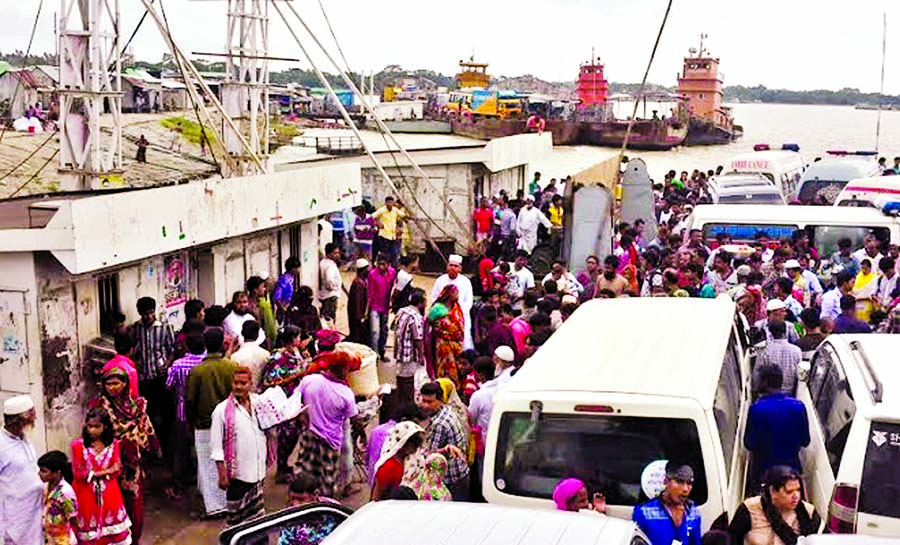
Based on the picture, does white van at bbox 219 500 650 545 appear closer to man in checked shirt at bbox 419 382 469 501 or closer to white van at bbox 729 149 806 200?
man in checked shirt at bbox 419 382 469 501

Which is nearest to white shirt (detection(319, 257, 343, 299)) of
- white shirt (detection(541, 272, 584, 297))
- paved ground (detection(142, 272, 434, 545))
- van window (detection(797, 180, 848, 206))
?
white shirt (detection(541, 272, 584, 297))

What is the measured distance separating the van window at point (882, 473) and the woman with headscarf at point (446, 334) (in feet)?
13.6

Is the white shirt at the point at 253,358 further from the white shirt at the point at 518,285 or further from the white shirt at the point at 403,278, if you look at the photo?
the white shirt at the point at 518,285

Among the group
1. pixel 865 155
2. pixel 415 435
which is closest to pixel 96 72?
pixel 415 435

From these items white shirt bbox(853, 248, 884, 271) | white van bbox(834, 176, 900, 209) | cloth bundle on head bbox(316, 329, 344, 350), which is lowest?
cloth bundle on head bbox(316, 329, 344, 350)

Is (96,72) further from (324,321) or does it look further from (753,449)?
(753,449)

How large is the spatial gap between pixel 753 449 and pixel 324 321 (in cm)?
690

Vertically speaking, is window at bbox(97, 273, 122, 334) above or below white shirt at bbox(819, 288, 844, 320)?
above

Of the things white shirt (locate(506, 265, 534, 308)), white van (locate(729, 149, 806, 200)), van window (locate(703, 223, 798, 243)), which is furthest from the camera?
white van (locate(729, 149, 806, 200))

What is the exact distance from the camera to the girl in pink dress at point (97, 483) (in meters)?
5.68

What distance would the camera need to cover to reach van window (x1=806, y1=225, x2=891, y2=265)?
487 inches

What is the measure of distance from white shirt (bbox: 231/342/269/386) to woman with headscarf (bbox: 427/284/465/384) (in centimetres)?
182

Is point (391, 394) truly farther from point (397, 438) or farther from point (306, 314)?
point (397, 438)

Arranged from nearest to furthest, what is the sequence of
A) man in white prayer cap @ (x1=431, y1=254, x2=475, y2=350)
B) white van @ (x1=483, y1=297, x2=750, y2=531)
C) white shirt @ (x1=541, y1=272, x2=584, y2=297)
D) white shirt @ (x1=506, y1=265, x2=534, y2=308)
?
white van @ (x1=483, y1=297, x2=750, y2=531)
man in white prayer cap @ (x1=431, y1=254, x2=475, y2=350)
white shirt @ (x1=541, y1=272, x2=584, y2=297)
white shirt @ (x1=506, y1=265, x2=534, y2=308)
